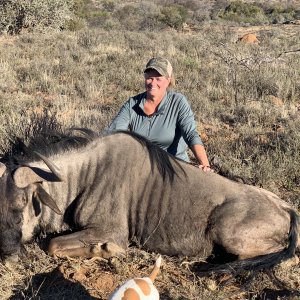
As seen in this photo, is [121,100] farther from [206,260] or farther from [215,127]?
[206,260]

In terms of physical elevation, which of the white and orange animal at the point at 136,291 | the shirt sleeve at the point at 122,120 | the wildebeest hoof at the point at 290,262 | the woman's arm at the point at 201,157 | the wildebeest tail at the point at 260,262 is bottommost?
the wildebeest hoof at the point at 290,262

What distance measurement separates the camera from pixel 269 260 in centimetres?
355

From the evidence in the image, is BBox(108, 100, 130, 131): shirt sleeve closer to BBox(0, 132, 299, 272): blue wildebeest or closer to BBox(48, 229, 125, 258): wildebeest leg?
BBox(0, 132, 299, 272): blue wildebeest

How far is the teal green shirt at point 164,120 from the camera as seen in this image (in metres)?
4.73

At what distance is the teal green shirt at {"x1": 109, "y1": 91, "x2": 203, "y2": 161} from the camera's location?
186 inches

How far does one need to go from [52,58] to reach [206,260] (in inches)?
395

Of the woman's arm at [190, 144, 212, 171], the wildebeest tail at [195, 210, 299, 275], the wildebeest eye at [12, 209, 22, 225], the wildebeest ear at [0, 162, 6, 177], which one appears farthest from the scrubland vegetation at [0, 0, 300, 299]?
the woman's arm at [190, 144, 212, 171]

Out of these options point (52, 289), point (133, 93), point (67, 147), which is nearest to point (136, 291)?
point (52, 289)

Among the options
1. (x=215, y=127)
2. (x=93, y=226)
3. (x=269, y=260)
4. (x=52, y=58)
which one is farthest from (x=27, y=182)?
(x=52, y=58)

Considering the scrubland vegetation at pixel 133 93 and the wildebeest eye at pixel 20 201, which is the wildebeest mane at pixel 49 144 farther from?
the scrubland vegetation at pixel 133 93

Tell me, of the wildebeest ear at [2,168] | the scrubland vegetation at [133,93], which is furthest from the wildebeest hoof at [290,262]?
the wildebeest ear at [2,168]

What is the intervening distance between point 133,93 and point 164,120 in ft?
15.5

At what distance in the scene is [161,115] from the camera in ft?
15.7

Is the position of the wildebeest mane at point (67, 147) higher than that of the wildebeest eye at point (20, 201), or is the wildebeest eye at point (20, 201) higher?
the wildebeest mane at point (67, 147)
